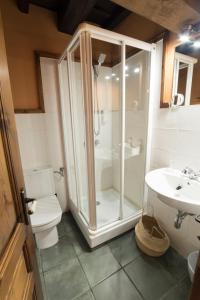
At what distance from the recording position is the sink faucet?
1239mm

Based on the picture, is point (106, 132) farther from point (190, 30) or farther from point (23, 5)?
point (23, 5)

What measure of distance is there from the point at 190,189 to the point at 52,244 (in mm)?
1543

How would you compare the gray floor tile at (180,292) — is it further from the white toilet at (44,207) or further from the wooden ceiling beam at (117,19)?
the wooden ceiling beam at (117,19)

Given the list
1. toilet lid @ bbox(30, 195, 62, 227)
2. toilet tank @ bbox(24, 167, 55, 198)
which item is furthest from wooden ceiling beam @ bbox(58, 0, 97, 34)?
toilet lid @ bbox(30, 195, 62, 227)

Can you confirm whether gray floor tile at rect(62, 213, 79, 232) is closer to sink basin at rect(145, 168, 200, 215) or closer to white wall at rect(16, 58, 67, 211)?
white wall at rect(16, 58, 67, 211)

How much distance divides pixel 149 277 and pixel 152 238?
12.4 inches

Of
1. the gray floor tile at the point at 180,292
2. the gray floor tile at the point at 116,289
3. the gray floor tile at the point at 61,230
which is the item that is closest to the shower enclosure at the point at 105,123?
the gray floor tile at the point at 61,230

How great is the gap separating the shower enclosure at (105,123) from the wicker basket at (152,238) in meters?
0.19

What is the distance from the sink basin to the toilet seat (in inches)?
40.0

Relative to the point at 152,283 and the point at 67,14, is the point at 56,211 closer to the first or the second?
the point at 152,283

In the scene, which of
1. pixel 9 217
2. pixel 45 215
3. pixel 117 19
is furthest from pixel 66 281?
pixel 117 19

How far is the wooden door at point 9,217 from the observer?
1.67 ft

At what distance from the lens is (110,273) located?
4.46ft

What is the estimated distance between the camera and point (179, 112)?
1361mm
